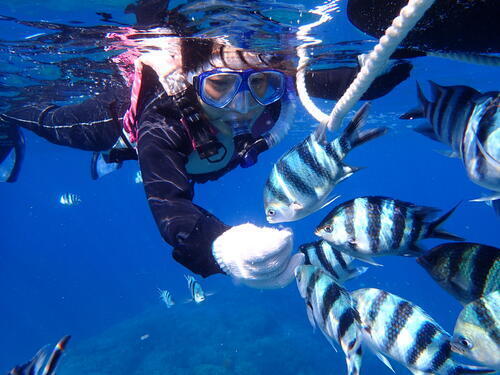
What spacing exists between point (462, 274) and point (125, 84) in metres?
11.1

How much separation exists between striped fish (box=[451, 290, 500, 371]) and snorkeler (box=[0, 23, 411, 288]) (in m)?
1.00

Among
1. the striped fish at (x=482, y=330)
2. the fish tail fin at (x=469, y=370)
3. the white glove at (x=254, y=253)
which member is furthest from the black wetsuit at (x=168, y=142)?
the fish tail fin at (x=469, y=370)

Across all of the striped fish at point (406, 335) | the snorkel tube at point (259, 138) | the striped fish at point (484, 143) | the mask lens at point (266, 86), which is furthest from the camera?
the snorkel tube at point (259, 138)

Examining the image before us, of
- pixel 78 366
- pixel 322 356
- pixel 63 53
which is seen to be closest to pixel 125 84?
pixel 63 53

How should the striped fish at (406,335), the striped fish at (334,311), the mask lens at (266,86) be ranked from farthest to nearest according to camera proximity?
the mask lens at (266,86), the striped fish at (334,311), the striped fish at (406,335)

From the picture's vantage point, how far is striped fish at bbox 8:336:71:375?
6.22 feet

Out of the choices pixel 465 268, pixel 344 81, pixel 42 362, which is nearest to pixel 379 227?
pixel 465 268

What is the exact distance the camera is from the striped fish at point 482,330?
1717 millimetres

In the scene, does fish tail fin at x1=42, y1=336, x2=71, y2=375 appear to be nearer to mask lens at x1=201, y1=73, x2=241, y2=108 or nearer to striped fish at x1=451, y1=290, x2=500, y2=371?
striped fish at x1=451, y1=290, x2=500, y2=371

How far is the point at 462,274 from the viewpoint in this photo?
1.84m

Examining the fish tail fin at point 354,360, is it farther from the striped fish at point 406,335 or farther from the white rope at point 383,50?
the white rope at point 383,50

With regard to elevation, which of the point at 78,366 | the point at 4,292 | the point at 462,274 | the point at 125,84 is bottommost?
the point at 4,292

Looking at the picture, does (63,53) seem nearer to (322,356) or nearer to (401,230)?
(401,230)

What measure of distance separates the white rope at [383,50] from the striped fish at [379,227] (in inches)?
25.0
